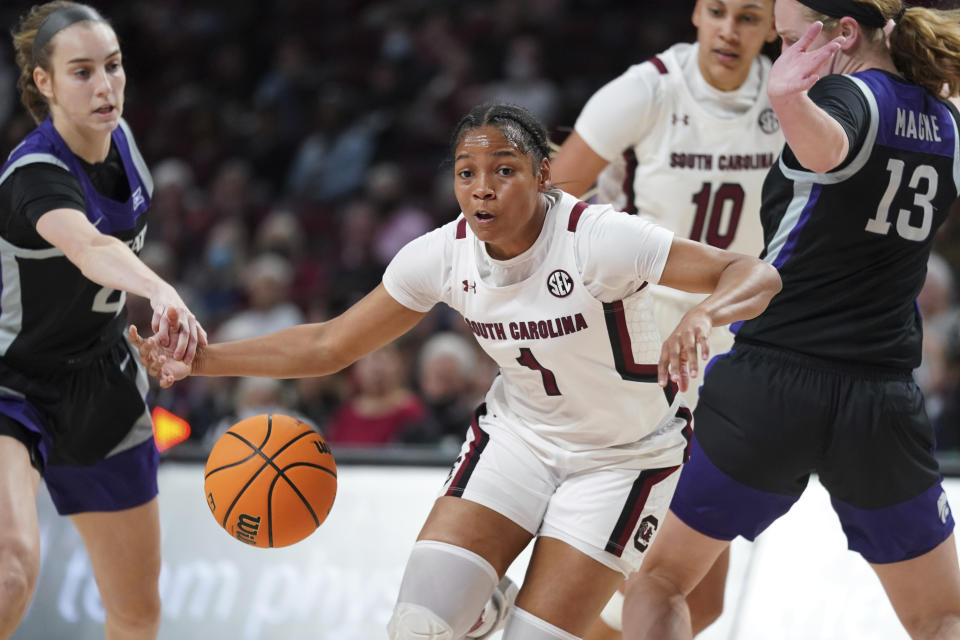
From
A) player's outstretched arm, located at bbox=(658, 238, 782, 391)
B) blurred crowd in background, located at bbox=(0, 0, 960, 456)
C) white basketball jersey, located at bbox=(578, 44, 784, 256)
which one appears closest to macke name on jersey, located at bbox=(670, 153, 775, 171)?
white basketball jersey, located at bbox=(578, 44, 784, 256)

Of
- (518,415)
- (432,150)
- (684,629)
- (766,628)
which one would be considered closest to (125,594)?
(518,415)

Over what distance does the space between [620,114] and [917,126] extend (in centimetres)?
127

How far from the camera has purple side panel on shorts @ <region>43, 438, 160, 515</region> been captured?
13.9 feet

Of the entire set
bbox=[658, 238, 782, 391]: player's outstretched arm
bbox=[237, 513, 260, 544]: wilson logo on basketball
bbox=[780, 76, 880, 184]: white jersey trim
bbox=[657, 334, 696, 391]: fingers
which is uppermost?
bbox=[780, 76, 880, 184]: white jersey trim

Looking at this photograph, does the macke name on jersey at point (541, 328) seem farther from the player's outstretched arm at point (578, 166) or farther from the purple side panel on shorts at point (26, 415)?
the purple side panel on shorts at point (26, 415)

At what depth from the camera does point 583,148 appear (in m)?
4.54

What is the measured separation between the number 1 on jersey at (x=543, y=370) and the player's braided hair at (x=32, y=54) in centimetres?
187

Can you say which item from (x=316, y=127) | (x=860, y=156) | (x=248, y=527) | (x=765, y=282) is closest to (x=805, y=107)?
(x=860, y=156)

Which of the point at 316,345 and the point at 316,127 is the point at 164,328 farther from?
the point at 316,127

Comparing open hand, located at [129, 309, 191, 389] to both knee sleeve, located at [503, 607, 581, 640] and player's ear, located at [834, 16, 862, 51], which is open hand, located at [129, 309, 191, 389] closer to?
knee sleeve, located at [503, 607, 581, 640]

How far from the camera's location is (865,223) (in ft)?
11.3

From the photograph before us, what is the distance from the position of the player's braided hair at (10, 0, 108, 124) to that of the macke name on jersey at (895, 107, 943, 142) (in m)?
2.68

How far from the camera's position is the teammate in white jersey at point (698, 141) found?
451 cm

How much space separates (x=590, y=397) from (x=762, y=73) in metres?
1.68
